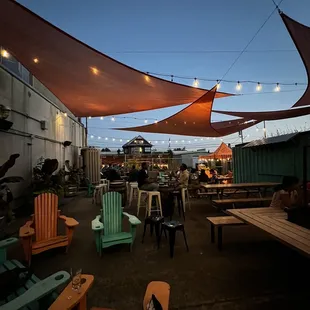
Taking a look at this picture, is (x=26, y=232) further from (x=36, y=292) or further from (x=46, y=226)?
(x=36, y=292)

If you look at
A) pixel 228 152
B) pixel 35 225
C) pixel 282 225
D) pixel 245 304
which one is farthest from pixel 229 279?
pixel 228 152

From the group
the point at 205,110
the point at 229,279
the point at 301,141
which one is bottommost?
A: the point at 229,279

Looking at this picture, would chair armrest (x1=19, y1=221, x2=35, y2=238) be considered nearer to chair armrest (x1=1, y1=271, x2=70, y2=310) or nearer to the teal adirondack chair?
the teal adirondack chair

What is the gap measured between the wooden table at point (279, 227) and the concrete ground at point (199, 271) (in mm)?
580

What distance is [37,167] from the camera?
6.28 meters

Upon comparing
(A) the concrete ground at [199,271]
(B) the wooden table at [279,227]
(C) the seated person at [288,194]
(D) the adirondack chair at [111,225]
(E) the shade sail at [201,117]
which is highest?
(E) the shade sail at [201,117]

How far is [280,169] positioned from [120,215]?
6.06 metres

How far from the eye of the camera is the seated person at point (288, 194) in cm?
275

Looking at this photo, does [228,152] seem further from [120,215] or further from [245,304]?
[245,304]

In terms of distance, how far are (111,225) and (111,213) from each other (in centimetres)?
19

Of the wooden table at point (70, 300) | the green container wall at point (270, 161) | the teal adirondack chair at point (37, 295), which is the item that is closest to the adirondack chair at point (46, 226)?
the teal adirondack chair at point (37, 295)

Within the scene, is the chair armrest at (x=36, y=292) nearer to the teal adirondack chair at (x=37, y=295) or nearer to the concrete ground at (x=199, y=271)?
the teal adirondack chair at (x=37, y=295)

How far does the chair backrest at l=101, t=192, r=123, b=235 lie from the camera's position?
11.3 ft

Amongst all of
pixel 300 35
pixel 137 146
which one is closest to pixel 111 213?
pixel 300 35
